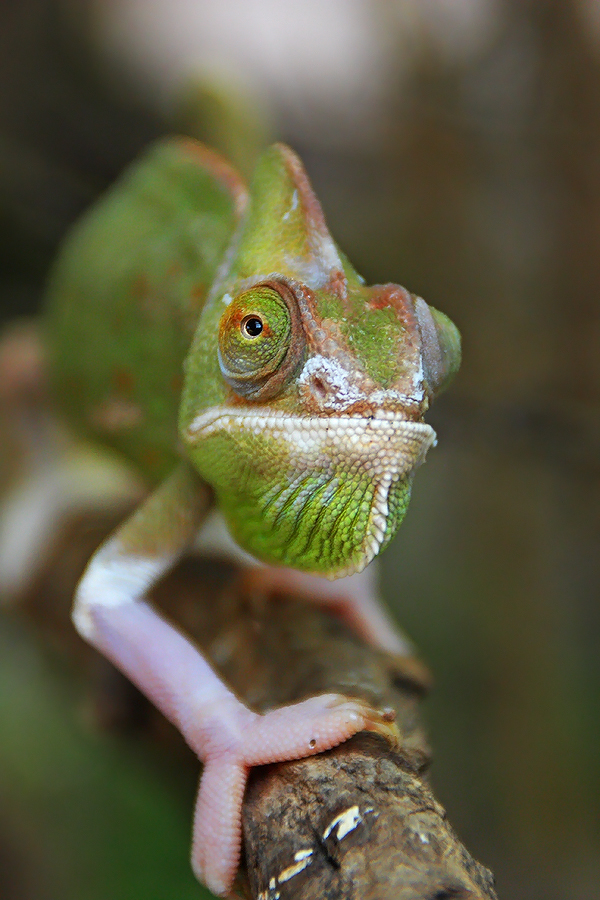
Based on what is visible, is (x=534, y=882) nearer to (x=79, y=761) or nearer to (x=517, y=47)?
(x=79, y=761)

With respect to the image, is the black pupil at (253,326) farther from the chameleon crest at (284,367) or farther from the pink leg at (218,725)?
the pink leg at (218,725)

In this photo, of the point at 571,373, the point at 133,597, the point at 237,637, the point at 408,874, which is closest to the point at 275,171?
the point at 133,597

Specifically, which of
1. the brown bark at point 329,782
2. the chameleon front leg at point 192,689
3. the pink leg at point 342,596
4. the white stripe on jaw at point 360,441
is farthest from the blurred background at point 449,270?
the white stripe on jaw at point 360,441

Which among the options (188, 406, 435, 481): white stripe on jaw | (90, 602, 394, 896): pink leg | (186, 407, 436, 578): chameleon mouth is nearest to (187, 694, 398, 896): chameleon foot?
(90, 602, 394, 896): pink leg

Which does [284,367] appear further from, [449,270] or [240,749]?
[449,270]

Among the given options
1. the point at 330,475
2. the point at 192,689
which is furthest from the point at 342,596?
the point at 330,475

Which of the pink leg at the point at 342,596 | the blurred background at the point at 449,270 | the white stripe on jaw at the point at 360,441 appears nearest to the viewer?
the white stripe on jaw at the point at 360,441

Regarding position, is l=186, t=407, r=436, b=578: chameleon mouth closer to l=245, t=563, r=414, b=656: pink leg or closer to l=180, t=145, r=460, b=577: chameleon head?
l=180, t=145, r=460, b=577: chameleon head
